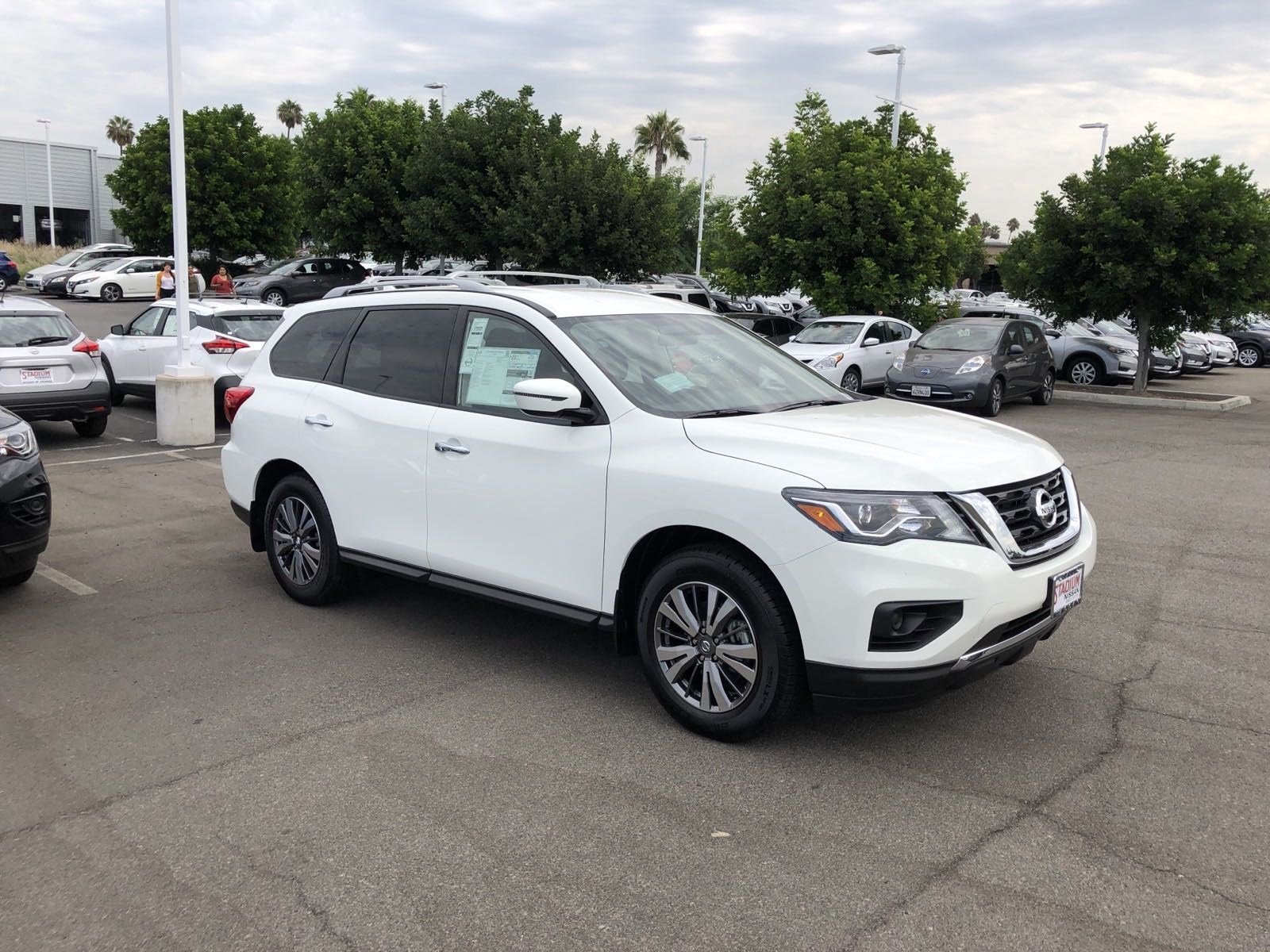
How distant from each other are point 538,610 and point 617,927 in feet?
6.41

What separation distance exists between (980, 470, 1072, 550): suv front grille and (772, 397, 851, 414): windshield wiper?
1.11m

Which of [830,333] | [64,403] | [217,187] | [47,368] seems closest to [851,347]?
[830,333]

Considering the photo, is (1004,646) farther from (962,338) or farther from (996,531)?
(962,338)

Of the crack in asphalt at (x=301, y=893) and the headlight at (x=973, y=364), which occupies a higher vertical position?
the headlight at (x=973, y=364)

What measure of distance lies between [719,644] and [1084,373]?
68.7ft

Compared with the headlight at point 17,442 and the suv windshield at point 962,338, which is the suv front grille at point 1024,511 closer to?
the headlight at point 17,442

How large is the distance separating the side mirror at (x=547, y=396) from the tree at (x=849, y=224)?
59.4ft

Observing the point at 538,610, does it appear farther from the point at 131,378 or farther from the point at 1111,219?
the point at 1111,219

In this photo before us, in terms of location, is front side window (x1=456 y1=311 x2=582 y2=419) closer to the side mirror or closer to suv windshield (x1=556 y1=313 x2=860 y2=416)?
suv windshield (x1=556 y1=313 x2=860 y2=416)

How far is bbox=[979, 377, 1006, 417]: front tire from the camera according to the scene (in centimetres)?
1730

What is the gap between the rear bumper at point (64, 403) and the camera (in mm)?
11445

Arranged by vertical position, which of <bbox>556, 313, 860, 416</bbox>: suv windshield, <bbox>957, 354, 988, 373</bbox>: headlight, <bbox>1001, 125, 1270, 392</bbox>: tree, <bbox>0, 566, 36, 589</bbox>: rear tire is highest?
<bbox>1001, 125, 1270, 392</bbox>: tree

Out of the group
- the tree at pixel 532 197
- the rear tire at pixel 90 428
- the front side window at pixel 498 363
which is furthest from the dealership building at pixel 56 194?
the front side window at pixel 498 363

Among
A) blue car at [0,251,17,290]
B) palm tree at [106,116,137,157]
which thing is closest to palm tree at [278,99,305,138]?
palm tree at [106,116,137,157]
